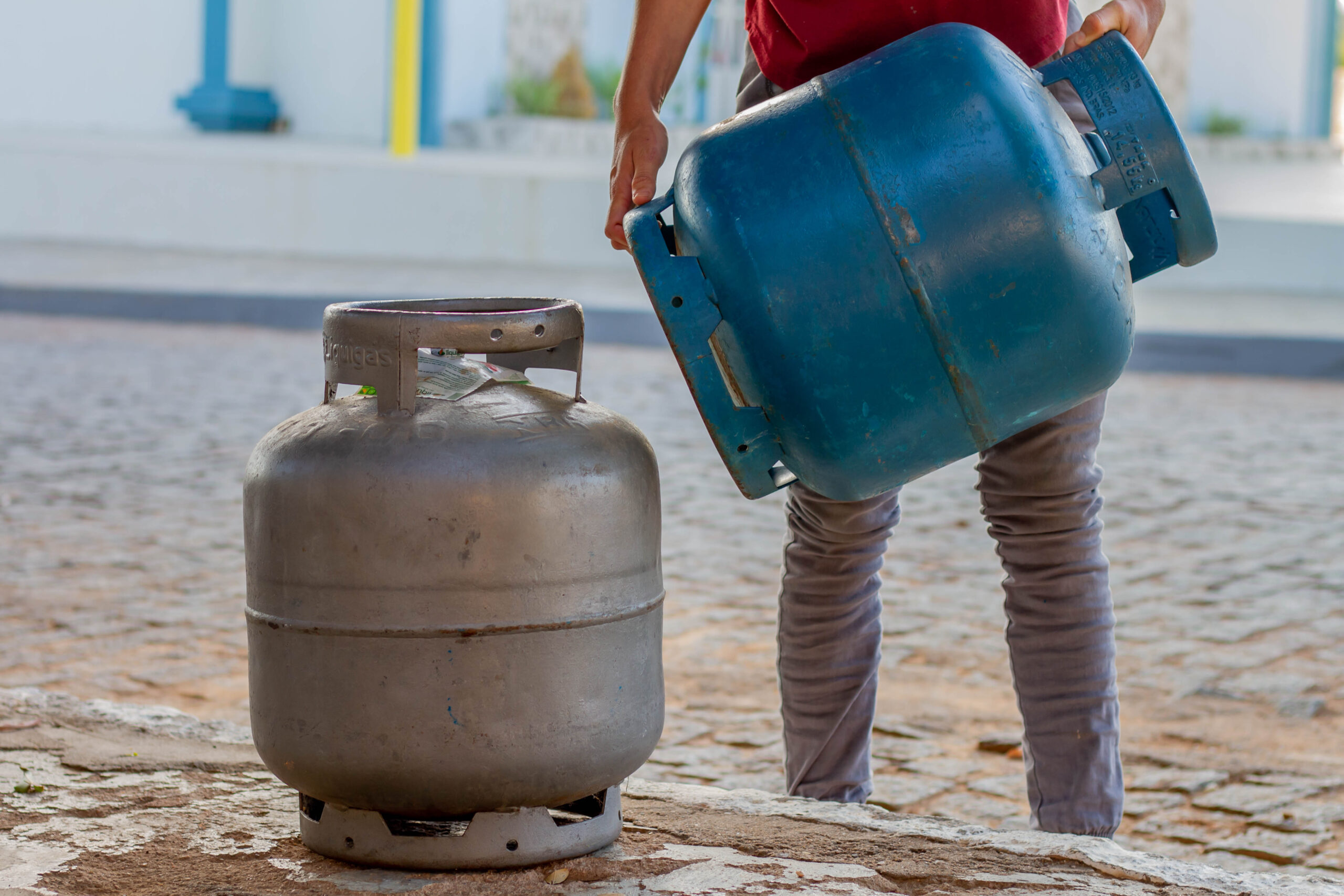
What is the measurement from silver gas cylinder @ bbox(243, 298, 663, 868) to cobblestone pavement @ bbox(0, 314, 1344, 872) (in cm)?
70

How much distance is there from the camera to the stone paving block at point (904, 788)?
212cm

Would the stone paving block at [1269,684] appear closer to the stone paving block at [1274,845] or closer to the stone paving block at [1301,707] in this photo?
the stone paving block at [1301,707]

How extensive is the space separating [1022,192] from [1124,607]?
182cm

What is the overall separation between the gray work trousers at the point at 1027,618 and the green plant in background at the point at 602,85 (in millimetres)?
13612

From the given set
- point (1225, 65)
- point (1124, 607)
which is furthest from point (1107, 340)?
point (1225, 65)

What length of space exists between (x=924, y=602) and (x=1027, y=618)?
4.27 ft

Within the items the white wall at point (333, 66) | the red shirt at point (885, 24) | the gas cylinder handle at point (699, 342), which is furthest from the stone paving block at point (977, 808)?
the white wall at point (333, 66)

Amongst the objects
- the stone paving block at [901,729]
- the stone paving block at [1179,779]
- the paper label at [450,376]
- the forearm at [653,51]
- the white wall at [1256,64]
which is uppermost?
the white wall at [1256,64]

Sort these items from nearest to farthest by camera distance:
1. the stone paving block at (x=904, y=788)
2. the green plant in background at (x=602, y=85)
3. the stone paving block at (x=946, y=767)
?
the stone paving block at (x=904, y=788) < the stone paving block at (x=946, y=767) < the green plant in background at (x=602, y=85)

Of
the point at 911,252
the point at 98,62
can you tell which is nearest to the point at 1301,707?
the point at 911,252

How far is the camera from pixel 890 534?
6.08 feet

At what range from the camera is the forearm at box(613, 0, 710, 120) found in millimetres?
1717

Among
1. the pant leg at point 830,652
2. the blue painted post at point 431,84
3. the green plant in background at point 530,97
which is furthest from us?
the green plant in background at point 530,97

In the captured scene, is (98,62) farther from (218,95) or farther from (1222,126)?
(1222,126)
